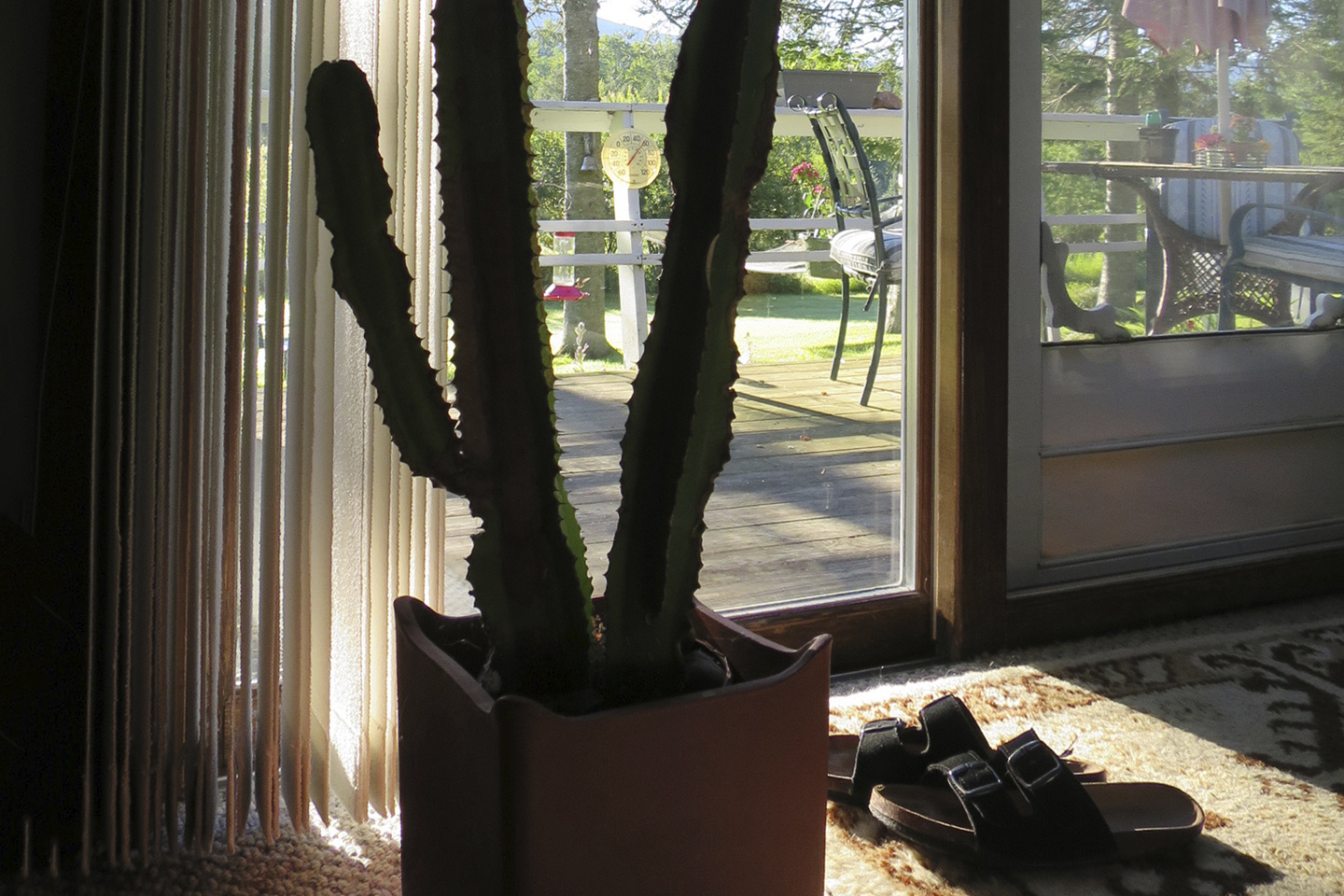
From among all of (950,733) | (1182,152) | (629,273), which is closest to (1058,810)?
(950,733)

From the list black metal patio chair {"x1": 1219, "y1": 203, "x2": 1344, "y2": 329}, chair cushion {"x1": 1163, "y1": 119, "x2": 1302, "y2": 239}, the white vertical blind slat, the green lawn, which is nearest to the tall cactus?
the white vertical blind slat

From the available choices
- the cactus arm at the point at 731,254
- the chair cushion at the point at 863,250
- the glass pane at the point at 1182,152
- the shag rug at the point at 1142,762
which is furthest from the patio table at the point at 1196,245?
the cactus arm at the point at 731,254

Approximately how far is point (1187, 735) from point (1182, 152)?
0.90 metres

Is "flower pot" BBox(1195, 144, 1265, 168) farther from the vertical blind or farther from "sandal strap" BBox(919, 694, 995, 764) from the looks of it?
the vertical blind

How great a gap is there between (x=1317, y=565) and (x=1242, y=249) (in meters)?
0.54

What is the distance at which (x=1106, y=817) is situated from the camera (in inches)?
42.4

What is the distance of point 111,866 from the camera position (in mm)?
1007

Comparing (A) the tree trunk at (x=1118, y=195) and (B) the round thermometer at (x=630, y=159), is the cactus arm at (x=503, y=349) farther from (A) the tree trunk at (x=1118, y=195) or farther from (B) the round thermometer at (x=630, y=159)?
(A) the tree trunk at (x=1118, y=195)

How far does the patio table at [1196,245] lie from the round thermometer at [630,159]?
608 mm

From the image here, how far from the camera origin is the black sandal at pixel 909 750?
1.13 metres

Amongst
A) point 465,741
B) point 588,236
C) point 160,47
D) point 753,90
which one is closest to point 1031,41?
point 588,236

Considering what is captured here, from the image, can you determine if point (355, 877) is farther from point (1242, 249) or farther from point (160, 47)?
point (1242, 249)

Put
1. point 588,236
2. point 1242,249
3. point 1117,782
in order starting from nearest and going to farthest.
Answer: point 1117,782 < point 588,236 < point 1242,249

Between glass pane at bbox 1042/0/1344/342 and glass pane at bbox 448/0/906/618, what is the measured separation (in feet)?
0.91
